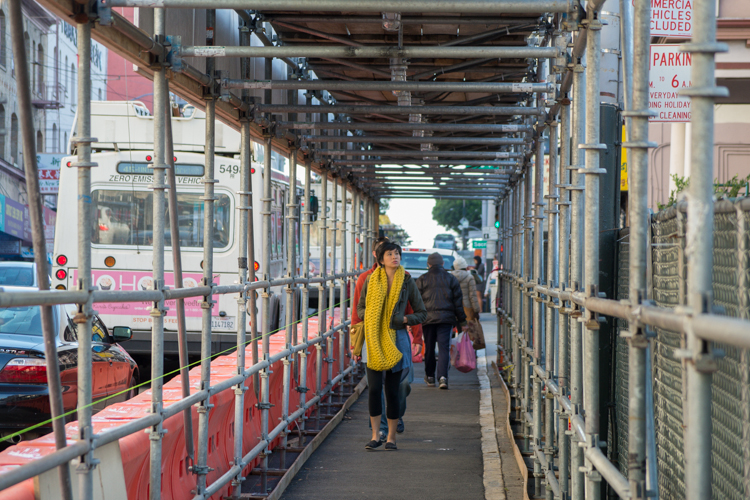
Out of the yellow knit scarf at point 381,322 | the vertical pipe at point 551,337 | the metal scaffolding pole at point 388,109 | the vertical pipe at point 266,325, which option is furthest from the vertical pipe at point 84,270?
the yellow knit scarf at point 381,322

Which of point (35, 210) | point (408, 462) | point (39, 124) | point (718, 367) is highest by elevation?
point (39, 124)

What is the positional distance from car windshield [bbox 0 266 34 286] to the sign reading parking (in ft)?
21.9

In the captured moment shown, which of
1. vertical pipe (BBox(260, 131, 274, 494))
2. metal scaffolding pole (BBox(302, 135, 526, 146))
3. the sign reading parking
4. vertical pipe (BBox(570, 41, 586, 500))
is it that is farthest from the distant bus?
vertical pipe (BBox(570, 41, 586, 500))

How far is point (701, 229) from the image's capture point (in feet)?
6.61

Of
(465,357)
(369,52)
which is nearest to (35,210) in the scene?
(369,52)

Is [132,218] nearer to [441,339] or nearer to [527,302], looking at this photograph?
[441,339]

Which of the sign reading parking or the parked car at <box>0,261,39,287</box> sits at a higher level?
the sign reading parking

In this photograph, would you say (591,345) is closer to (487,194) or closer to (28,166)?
(28,166)

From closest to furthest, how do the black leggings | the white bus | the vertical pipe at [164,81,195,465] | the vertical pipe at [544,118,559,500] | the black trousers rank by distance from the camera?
the vertical pipe at [164,81,195,465]
the vertical pipe at [544,118,559,500]
the black leggings
the white bus
the black trousers

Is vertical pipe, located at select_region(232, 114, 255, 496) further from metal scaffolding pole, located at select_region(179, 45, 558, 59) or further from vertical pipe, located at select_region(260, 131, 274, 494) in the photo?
metal scaffolding pole, located at select_region(179, 45, 558, 59)

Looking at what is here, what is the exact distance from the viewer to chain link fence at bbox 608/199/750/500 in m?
2.37

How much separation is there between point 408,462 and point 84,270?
502 centimetres

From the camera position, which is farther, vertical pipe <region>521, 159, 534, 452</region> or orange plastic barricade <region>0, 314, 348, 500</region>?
vertical pipe <region>521, 159, 534, 452</region>

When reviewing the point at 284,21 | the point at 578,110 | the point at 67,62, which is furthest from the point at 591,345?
the point at 67,62
